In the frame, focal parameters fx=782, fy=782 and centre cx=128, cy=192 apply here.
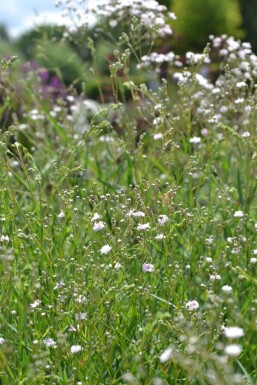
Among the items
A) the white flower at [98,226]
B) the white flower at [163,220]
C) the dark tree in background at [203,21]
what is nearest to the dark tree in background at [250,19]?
the dark tree in background at [203,21]

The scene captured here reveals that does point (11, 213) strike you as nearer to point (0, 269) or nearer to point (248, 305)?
point (0, 269)

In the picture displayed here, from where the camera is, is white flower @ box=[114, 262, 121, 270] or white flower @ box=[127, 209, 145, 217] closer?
white flower @ box=[114, 262, 121, 270]

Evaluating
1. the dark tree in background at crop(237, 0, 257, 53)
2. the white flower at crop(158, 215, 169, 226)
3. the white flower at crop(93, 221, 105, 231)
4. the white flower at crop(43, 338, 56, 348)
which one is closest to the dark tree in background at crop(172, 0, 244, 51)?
the dark tree in background at crop(237, 0, 257, 53)

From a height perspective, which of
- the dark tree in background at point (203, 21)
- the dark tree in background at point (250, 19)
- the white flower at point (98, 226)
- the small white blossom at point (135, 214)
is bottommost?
the dark tree in background at point (250, 19)

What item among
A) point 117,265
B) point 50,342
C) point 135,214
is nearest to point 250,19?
point 135,214

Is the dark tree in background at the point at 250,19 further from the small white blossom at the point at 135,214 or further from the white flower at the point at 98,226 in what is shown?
the white flower at the point at 98,226

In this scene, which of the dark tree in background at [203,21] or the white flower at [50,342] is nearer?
the white flower at [50,342]

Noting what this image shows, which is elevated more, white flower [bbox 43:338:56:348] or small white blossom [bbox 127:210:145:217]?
small white blossom [bbox 127:210:145:217]

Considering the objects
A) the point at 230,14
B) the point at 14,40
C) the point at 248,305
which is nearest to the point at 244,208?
the point at 248,305

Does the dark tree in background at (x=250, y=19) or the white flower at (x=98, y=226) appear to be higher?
the white flower at (x=98, y=226)

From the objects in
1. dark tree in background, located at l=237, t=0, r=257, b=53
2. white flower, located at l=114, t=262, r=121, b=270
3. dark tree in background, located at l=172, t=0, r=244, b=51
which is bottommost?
dark tree in background, located at l=237, t=0, r=257, b=53

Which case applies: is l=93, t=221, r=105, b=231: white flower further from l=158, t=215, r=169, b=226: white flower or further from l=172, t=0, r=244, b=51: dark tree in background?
l=172, t=0, r=244, b=51: dark tree in background
